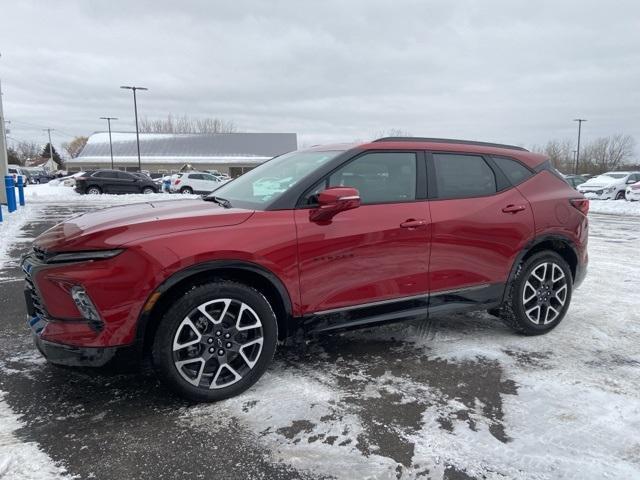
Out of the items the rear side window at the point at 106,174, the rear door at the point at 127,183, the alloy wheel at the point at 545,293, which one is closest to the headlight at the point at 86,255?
the alloy wheel at the point at 545,293

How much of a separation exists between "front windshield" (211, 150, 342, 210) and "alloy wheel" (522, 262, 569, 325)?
84.0 inches

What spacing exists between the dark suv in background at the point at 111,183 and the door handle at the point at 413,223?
26856 millimetres

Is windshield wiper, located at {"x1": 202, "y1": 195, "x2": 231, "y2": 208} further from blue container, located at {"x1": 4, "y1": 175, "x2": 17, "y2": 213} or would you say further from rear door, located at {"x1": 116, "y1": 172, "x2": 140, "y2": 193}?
rear door, located at {"x1": 116, "y1": 172, "x2": 140, "y2": 193}

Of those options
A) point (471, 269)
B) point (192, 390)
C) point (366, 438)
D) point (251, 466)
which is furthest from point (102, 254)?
point (471, 269)

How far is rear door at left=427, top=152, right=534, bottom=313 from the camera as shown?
12.2 ft

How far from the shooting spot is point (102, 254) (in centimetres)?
275

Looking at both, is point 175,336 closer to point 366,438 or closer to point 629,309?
point 366,438

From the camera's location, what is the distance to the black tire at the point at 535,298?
4145 mm

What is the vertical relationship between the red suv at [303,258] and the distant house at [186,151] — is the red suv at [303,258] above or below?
below

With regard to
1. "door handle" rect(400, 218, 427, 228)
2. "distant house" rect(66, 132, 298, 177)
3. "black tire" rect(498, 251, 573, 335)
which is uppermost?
"distant house" rect(66, 132, 298, 177)

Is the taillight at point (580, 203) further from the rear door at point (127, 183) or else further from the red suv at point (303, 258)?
the rear door at point (127, 183)

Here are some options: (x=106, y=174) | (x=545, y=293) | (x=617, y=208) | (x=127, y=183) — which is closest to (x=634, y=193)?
(x=617, y=208)

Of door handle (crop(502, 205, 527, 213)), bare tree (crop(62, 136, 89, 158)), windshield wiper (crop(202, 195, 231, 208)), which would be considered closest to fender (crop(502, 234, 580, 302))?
door handle (crop(502, 205, 527, 213))

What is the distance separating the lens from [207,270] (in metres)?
2.94
